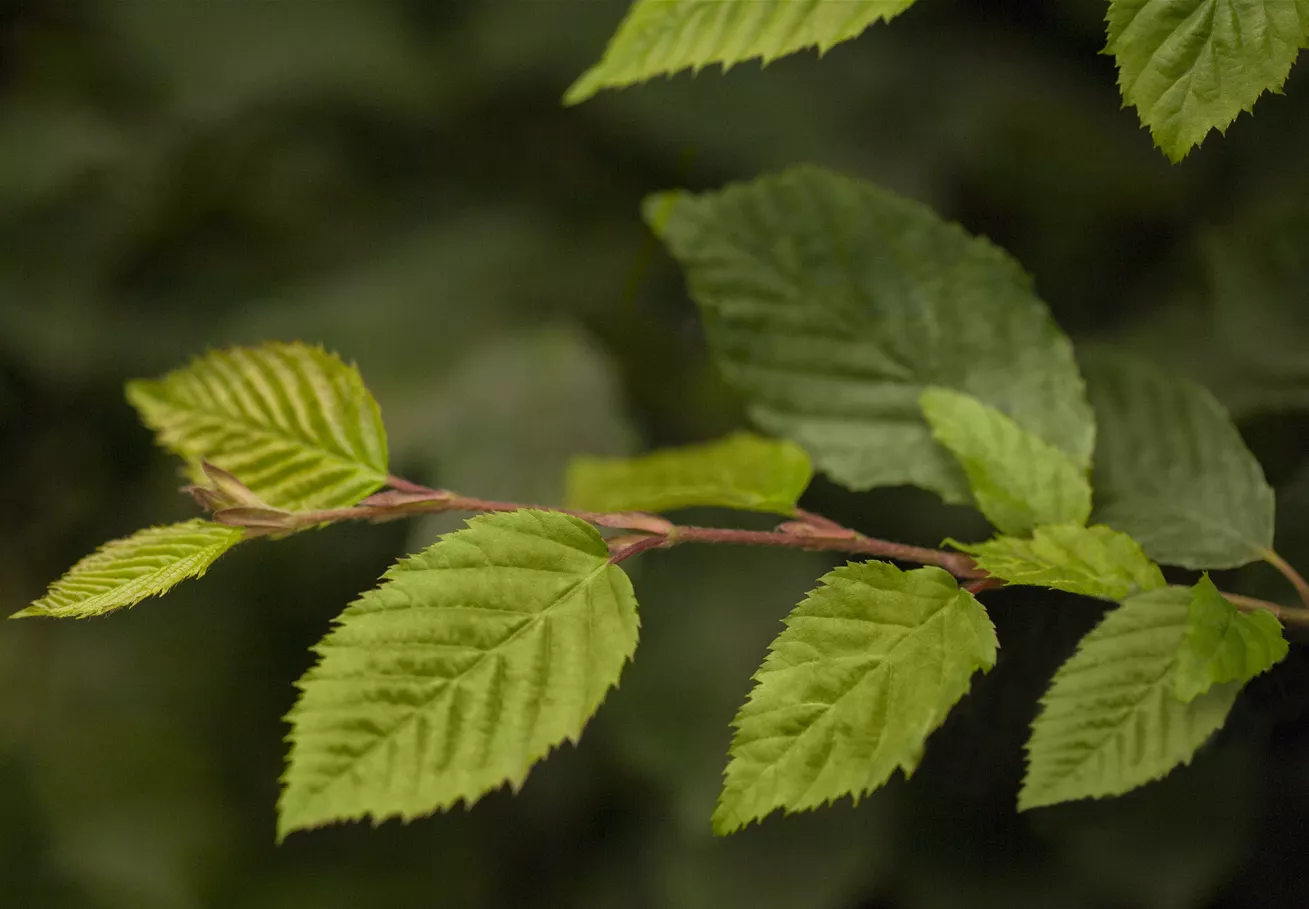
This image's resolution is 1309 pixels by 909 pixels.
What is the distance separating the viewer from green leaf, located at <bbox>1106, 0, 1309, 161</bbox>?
274 mm

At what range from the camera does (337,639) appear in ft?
0.89

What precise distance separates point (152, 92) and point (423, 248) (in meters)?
0.25

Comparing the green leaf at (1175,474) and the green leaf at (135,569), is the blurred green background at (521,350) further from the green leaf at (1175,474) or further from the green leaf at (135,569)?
the green leaf at (135,569)

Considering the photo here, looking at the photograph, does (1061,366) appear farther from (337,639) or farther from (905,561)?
(337,639)

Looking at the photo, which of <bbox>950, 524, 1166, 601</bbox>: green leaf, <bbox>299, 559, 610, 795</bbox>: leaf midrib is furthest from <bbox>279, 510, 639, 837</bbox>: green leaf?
<bbox>950, 524, 1166, 601</bbox>: green leaf

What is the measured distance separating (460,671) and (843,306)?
10.3 inches

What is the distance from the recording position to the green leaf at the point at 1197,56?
0.27 m

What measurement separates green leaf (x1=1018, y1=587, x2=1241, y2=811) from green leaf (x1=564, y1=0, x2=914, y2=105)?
8.9 inches

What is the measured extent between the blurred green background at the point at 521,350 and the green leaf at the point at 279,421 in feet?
0.73

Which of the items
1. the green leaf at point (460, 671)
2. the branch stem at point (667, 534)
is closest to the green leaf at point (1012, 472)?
the branch stem at point (667, 534)

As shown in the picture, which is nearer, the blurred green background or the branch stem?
the branch stem

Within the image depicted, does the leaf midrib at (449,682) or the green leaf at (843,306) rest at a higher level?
the green leaf at (843,306)

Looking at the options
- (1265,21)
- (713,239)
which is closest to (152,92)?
(713,239)

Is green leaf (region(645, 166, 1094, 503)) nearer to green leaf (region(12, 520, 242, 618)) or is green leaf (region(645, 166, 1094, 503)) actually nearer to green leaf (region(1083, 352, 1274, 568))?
green leaf (region(1083, 352, 1274, 568))
